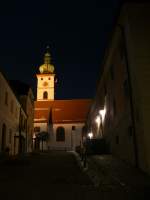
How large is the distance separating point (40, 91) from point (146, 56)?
60045mm

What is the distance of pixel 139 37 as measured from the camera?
479 inches

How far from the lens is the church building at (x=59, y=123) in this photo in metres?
53.4

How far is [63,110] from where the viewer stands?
59406mm

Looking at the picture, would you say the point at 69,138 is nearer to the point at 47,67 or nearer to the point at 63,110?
the point at 63,110

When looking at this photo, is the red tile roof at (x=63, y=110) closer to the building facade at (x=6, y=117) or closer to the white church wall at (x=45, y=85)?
the white church wall at (x=45, y=85)

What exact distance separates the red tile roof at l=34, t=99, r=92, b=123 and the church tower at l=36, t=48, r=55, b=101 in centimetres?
725

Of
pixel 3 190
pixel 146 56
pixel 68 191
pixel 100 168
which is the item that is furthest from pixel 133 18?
pixel 3 190

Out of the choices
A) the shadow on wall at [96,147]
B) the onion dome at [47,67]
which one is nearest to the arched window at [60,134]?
the onion dome at [47,67]

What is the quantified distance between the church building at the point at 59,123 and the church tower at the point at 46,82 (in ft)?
23.8

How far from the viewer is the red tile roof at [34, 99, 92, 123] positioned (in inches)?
2228

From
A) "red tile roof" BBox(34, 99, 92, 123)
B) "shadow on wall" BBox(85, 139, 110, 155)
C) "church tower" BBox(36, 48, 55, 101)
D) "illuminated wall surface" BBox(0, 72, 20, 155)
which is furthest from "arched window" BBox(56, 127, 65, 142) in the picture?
"shadow on wall" BBox(85, 139, 110, 155)

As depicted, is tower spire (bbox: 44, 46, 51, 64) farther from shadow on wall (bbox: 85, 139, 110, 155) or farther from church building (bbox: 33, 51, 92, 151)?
shadow on wall (bbox: 85, 139, 110, 155)

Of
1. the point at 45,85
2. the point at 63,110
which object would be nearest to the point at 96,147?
the point at 63,110

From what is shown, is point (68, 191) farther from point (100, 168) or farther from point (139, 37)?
point (139, 37)
